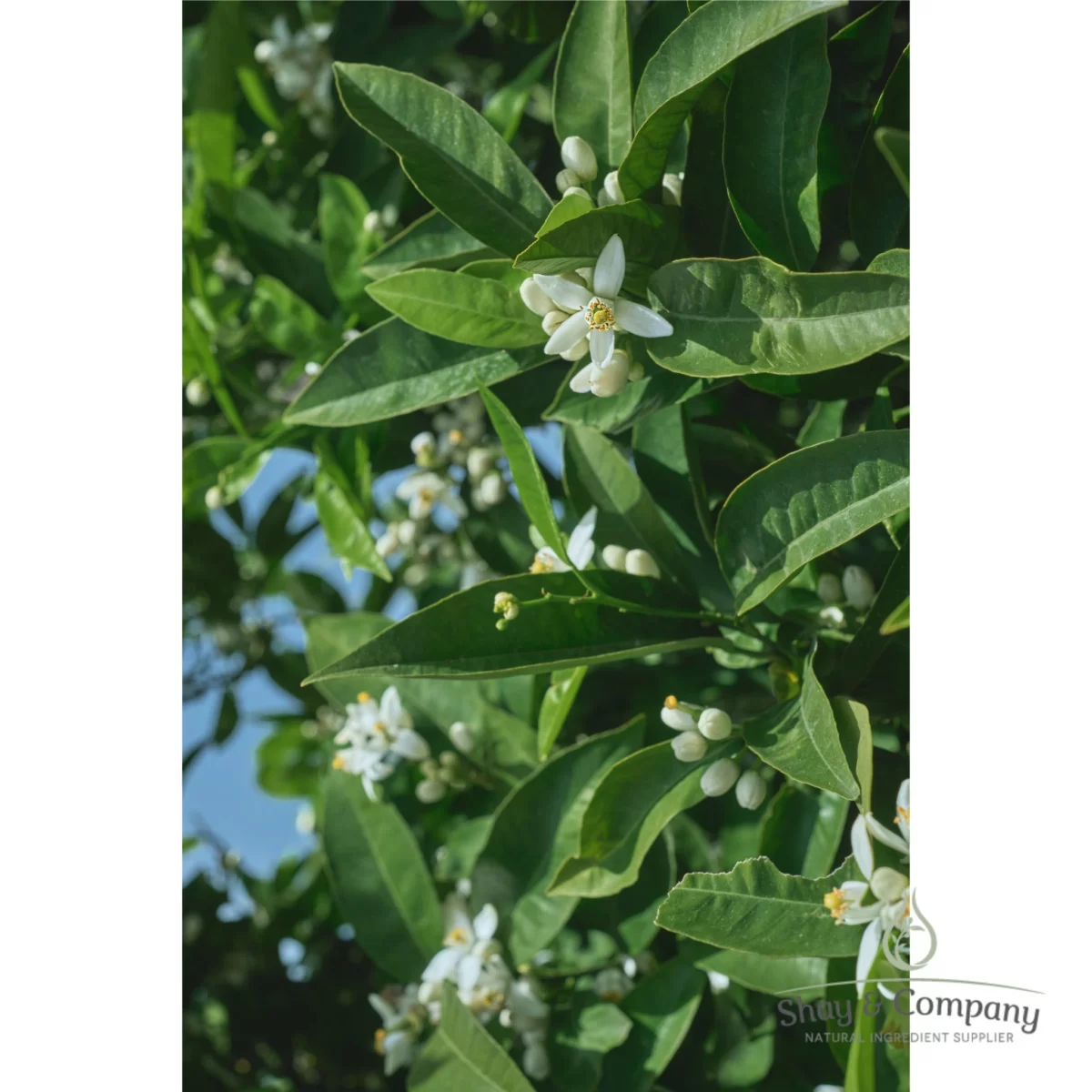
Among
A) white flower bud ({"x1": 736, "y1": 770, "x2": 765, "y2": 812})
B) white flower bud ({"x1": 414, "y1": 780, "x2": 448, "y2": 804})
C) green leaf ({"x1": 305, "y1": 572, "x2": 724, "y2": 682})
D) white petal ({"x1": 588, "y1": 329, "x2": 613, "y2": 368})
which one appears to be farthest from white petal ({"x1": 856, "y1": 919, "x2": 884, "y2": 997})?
white flower bud ({"x1": 414, "y1": 780, "x2": 448, "y2": 804})

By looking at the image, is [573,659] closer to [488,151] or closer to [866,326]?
[866,326]

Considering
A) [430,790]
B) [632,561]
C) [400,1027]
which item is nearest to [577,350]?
[632,561]

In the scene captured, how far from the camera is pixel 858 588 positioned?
0.94 meters

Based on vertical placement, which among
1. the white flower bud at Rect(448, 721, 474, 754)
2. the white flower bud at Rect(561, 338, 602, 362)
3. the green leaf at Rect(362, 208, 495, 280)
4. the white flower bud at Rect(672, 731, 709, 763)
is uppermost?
the green leaf at Rect(362, 208, 495, 280)

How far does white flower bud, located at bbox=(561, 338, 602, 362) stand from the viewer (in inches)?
31.3

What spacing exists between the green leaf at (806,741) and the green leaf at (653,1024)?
33 cm

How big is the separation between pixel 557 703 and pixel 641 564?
15 cm

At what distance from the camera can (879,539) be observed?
40.9 inches

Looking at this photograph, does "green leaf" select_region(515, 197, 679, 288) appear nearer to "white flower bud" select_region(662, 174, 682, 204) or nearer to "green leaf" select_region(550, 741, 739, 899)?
"white flower bud" select_region(662, 174, 682, 204)

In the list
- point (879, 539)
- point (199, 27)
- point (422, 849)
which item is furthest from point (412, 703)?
point (199, 27)

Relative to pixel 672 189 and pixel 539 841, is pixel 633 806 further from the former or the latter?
pixel 672 189

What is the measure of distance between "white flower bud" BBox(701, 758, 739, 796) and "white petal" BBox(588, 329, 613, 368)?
0.35 meters

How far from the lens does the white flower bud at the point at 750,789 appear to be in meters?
0.89

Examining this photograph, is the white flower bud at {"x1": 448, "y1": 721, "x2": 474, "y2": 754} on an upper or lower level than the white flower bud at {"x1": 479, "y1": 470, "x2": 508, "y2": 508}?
lower
